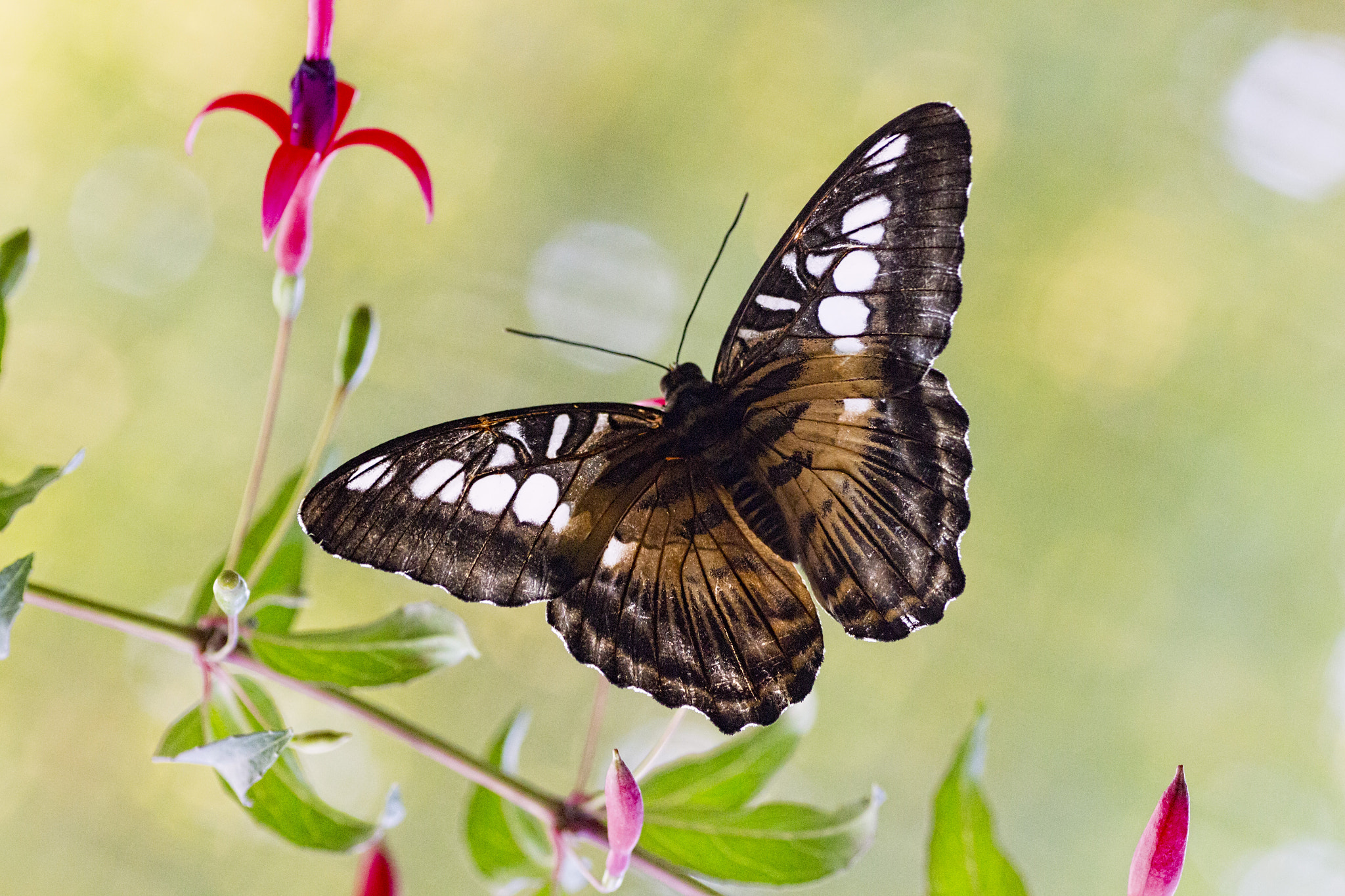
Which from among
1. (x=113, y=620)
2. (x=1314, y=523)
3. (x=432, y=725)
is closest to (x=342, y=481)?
(x=113, y=620)

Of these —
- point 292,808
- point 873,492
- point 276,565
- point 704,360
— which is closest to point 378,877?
point 292,808

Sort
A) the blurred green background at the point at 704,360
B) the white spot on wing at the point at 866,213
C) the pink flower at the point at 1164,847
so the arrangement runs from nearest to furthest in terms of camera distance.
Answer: the pink flower at the point at 1164,847
the white spot on wing at the point at 866,213
the blurred green background at the point at 704,360

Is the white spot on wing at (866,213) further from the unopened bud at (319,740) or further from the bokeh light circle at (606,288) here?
the bokeh light circle at (606,288)

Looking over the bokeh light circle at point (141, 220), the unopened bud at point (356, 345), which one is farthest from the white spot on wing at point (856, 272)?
the bokeh light circle at point (141, 220)

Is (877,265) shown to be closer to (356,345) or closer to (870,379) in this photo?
(870,379)

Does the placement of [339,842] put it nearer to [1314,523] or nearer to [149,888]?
[149,888]

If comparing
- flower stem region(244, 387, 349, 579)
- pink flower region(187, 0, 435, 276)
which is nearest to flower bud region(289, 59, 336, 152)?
pink flower region(187, 0, 435, 276)

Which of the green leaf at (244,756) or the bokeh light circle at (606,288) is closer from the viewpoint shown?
the green leaf at (244,756)
